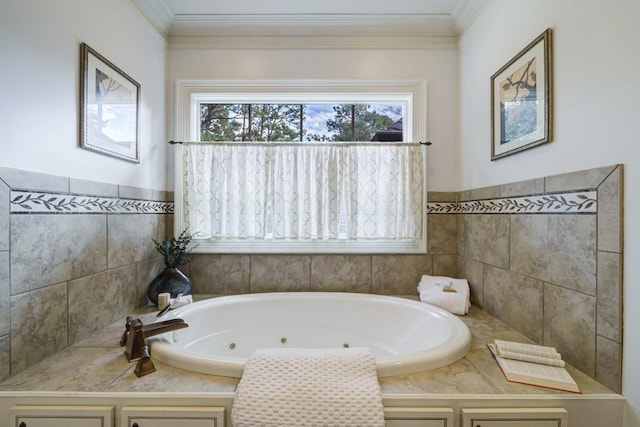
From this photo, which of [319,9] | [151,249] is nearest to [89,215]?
[151,249]

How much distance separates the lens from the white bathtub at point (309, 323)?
159 cm

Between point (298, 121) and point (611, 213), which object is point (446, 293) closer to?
point (611, 213)

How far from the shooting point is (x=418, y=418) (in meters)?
0.90

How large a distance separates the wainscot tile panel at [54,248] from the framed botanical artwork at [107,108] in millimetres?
381

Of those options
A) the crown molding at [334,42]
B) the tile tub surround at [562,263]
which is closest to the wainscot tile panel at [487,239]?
the tile tub surround at [562,263]

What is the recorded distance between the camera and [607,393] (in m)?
0.93

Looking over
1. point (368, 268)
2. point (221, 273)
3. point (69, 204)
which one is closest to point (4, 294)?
point (69, 204)

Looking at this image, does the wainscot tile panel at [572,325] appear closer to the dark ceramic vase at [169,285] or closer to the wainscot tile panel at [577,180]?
the wainscot tile panel at [577,180]

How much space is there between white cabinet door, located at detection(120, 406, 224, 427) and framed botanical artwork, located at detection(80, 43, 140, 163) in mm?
1175

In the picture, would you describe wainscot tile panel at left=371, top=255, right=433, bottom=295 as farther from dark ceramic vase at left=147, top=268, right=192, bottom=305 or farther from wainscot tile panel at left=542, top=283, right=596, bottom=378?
dark ceramic vase at left=147, top=268, right=192, bottom=305

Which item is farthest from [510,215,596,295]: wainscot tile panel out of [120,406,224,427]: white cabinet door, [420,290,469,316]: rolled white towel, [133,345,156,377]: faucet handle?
[133,345,156,377]: faucet handle

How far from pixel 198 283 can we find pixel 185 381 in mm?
1119

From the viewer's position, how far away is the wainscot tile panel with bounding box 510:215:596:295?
104 centimetres

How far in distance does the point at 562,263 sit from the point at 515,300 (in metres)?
0.38
